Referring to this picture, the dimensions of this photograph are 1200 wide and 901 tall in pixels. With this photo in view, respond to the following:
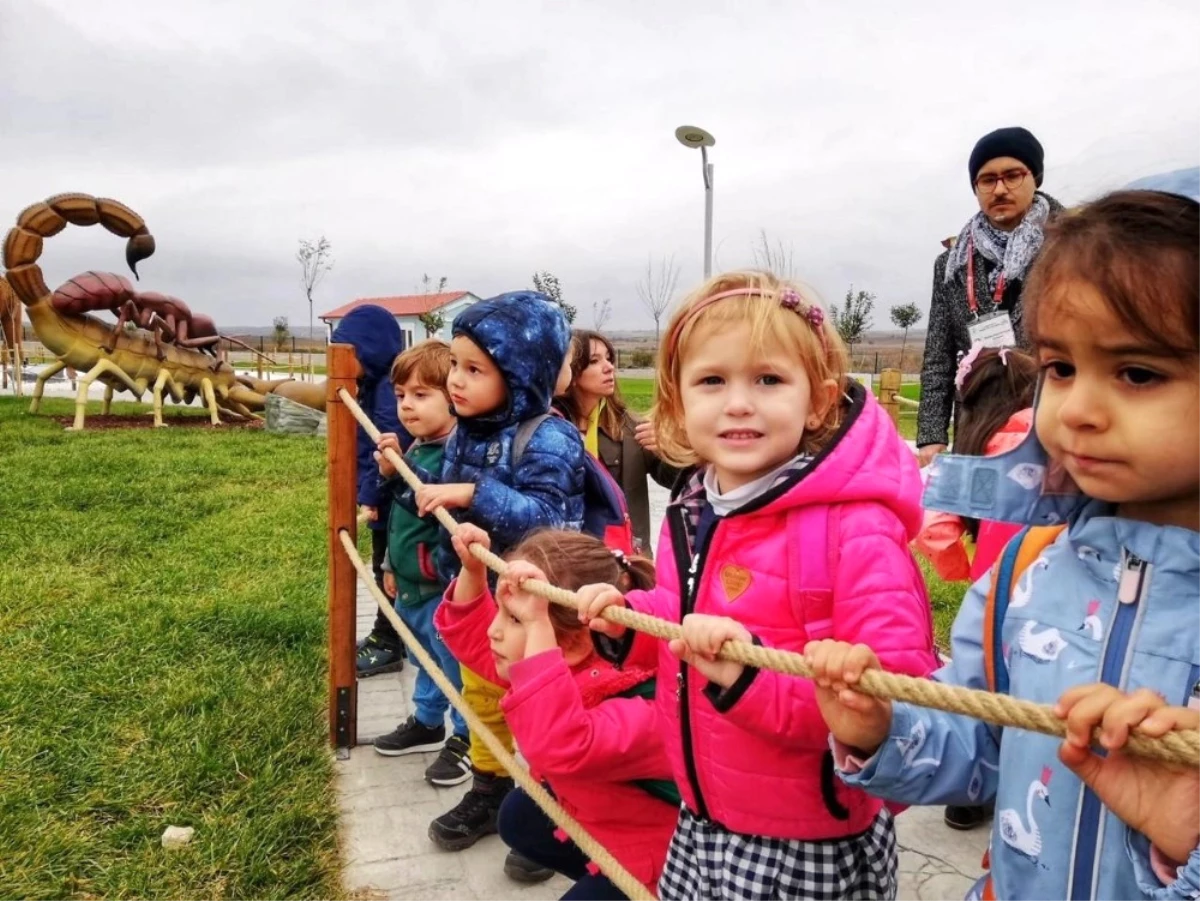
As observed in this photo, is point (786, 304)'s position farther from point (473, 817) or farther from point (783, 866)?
point (473, 817)

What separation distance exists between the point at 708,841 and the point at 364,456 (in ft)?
9.96

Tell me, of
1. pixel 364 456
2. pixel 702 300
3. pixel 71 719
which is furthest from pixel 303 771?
pixel 702 300

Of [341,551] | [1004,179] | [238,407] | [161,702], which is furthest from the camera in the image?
[238,407]

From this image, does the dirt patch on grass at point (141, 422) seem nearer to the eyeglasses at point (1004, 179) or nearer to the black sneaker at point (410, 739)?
the black sneaker at point (410, 739)

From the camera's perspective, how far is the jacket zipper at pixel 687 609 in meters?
1.67

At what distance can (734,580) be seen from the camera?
1621 mm

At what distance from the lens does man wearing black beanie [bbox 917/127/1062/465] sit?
3.27 m

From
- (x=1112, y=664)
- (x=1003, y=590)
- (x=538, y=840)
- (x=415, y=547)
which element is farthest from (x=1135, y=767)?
(x=415, y=547)

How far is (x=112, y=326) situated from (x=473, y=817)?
50.7ft

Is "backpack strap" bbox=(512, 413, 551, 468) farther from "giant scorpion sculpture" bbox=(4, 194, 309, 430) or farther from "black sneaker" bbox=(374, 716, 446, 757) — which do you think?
"giant scorpion sculpture" bbox=(4, 194, 309, 430)

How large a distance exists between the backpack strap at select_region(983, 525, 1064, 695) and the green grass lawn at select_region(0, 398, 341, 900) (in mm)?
2213

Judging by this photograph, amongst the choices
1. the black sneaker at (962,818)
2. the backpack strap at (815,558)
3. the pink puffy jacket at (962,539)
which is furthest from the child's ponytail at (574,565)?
the black sneaker at (962,818)

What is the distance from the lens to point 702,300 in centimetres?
174

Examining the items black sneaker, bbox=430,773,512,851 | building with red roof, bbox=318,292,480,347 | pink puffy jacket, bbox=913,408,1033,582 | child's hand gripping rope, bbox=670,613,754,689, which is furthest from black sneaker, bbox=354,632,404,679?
building with red roof, bbox=318,292,480,347
